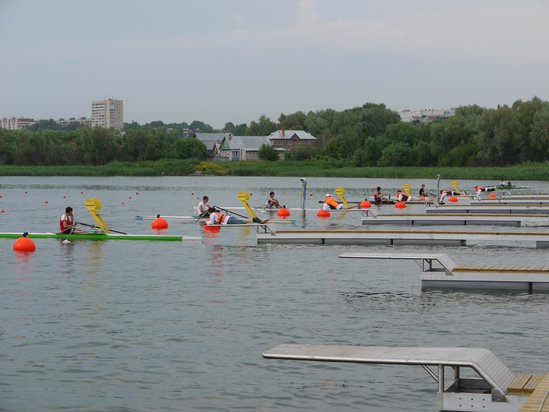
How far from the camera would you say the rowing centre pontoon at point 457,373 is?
10.0 meters

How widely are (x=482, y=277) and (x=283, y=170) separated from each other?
101m

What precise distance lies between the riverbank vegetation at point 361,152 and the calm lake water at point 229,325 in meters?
66.6

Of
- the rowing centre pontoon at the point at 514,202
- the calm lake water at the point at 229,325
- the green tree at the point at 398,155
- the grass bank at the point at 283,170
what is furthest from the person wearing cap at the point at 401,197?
the green tree at the point at 398,155

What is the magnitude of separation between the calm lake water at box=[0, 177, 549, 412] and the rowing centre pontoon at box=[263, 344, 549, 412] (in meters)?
0.88

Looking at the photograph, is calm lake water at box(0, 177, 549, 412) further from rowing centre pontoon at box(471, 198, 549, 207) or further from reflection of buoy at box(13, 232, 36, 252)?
rowing centre pontoon at box(471, 198, 549, 207)

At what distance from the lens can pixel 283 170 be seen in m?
121

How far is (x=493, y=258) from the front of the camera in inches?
1058

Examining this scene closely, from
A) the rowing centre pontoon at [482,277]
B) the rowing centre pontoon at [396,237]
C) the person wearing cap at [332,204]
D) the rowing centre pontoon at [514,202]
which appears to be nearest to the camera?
the rowing centre pontoon at [482,277]

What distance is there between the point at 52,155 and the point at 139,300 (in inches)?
4225

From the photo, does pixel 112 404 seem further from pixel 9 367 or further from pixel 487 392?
pixel 487 392

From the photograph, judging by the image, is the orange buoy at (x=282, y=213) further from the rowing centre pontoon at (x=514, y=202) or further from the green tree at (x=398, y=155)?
the green tree at (x=398, y=155)

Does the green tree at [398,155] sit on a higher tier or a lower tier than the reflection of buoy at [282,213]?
higher

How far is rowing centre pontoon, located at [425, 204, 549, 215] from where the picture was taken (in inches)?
1681

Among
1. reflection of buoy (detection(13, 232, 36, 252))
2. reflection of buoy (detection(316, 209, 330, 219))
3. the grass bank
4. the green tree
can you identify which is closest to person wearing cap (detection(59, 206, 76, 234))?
reflection of buoy (detection(13, 232, 36, 252))
